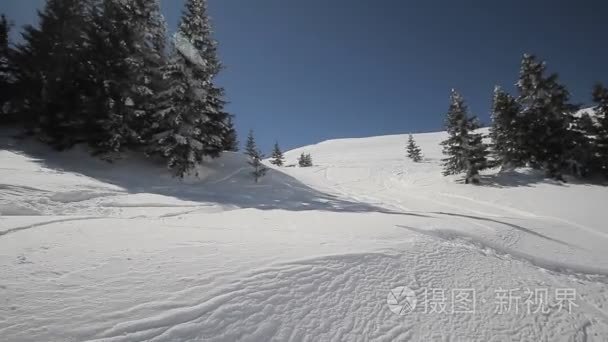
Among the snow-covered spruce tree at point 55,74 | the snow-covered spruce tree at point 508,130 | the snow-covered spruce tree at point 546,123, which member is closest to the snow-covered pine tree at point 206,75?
the snow-covered spruce tree at point 55,74

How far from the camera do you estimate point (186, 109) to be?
1472cm

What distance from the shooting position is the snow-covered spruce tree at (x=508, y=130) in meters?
20.3

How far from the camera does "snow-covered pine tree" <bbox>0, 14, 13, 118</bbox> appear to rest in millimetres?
16203

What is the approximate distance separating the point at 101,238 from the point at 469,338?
19.3ft

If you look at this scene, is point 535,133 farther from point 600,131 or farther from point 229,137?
point 229,137

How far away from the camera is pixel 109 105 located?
44.6ft

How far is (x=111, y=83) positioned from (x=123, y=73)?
3.19 ft

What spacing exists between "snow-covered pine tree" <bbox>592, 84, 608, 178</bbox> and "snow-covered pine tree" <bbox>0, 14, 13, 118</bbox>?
4025cm

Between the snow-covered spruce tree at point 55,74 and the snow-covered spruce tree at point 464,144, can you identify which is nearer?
the snow-covered spruce tree at point 55,74

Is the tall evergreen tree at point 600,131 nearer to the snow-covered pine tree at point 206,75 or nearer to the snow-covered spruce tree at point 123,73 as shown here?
the snow-covered pine tree at point 206,75

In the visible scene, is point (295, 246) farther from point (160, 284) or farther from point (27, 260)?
point (27, 260)

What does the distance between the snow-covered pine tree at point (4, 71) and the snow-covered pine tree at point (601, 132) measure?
40.2 m

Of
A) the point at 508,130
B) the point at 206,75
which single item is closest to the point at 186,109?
the point at 206,75

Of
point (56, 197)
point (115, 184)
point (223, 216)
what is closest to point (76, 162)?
point (115, 184)
